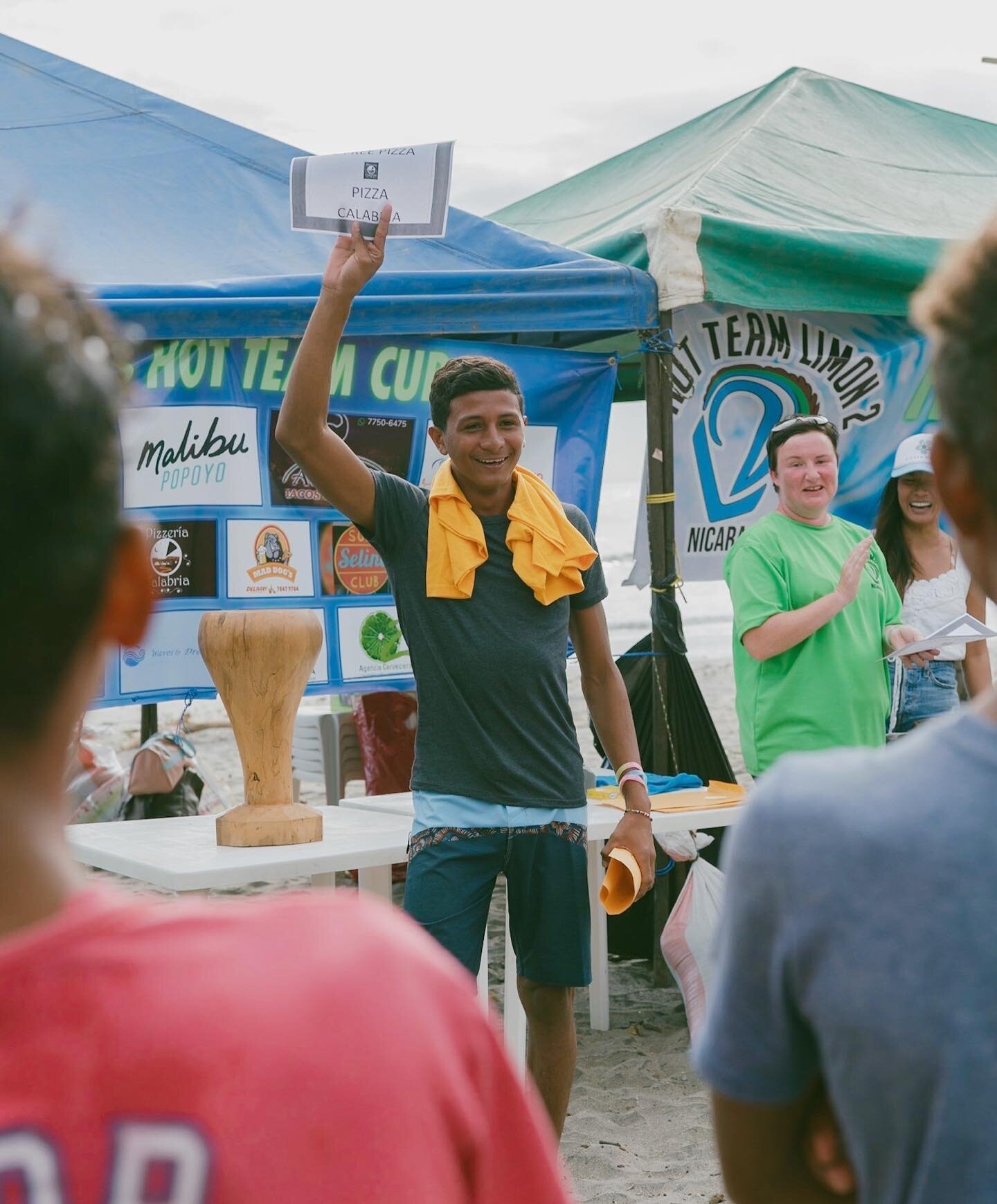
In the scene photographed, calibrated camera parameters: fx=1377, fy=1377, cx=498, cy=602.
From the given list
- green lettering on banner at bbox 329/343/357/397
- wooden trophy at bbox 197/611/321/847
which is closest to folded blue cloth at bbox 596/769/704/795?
wooden trophy at bbox 197/611/321/847

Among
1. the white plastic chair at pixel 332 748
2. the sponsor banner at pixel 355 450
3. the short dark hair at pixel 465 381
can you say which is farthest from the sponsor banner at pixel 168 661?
the white plastic chair at pixel 332 748

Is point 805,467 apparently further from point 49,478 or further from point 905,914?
point 49,478

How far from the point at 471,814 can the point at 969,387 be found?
2.10m

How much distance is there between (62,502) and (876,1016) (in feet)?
1.88

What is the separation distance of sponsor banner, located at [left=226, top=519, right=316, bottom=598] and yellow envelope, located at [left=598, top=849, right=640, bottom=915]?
1849 millimetres

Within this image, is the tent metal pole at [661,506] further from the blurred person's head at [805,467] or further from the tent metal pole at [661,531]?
the blurred person's head at [805,467]

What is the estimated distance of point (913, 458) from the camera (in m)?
4.57

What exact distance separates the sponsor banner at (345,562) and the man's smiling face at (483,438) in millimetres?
1582

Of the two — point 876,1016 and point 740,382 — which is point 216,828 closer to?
point 876,1016

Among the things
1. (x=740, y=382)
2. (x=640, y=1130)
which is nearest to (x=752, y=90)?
(x=740, y=382)

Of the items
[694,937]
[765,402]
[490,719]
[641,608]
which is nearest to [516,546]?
[490,719]

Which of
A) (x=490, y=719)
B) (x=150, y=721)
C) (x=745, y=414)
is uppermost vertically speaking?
(x=745, y=414)

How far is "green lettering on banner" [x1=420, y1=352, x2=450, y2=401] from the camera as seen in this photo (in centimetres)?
474

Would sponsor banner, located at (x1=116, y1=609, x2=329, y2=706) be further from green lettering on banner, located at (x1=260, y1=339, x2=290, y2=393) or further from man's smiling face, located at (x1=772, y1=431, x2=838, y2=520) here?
man's smiling face, located at (x1=772, y1=431, x2=838, y2=520)
